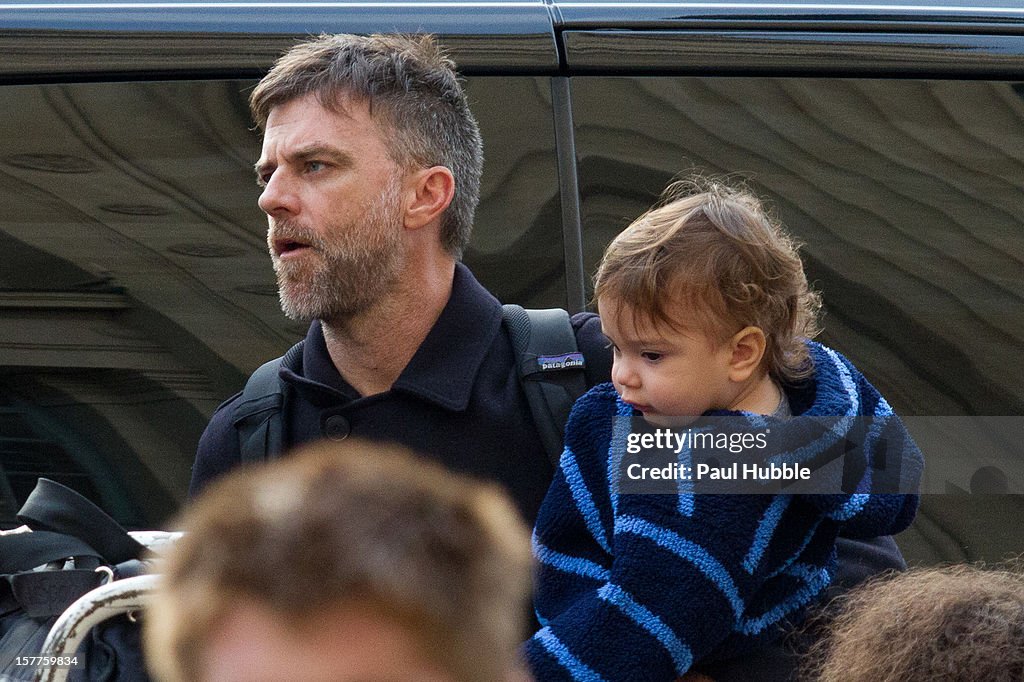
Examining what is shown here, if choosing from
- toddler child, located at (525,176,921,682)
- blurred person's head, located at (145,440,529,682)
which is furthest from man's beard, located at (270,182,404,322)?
blurred person's head, located at (145,440,529,682)

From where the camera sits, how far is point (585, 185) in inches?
99.1

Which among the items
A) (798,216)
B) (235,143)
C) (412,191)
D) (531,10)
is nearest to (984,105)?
(798,216)

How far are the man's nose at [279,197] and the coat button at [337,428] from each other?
39 centimetres

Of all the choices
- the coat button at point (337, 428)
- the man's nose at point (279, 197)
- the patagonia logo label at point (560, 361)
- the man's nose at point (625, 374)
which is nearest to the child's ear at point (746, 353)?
the man's nose at point (625, 374)

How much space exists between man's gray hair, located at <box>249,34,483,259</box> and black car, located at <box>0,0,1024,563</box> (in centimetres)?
6

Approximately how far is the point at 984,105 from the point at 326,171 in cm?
127

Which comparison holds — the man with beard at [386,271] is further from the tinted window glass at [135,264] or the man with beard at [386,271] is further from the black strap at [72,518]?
the black strap at [72,518]

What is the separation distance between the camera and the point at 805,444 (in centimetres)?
185

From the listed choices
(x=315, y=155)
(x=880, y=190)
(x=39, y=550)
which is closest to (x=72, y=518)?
(x=39, y=550)

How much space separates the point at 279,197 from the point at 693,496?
1006 millimetres

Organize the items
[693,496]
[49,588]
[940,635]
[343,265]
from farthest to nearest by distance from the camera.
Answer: [343,265], [693,496], [49,588], [940,635]

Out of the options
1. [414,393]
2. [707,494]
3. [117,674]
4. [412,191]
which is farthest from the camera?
[412,191]

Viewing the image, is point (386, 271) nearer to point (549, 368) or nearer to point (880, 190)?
point (549, 368)

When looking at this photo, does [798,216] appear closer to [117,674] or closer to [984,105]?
[984,105]
